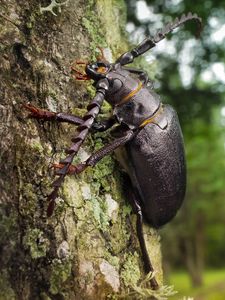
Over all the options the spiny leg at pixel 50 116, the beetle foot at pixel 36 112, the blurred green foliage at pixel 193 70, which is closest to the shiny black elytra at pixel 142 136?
the spiny leg at pixel 50 116

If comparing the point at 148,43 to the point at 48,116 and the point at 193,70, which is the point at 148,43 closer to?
the point at 48,116

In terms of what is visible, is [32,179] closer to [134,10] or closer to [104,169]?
[104,169]

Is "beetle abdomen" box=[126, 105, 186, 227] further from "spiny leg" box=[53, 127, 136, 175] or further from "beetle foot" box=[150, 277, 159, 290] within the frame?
"beetle foot" box=[150, 277, 159, 290]

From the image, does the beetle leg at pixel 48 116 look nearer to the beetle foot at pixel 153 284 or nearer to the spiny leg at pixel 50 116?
the spiny leg at pixel 50 116

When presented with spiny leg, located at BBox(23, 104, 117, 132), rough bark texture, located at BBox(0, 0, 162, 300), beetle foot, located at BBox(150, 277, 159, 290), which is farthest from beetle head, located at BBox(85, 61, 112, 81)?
beetle foot, located at BBox(150, 277, 159, 290)

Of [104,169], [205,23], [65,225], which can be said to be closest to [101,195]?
[104,169]
